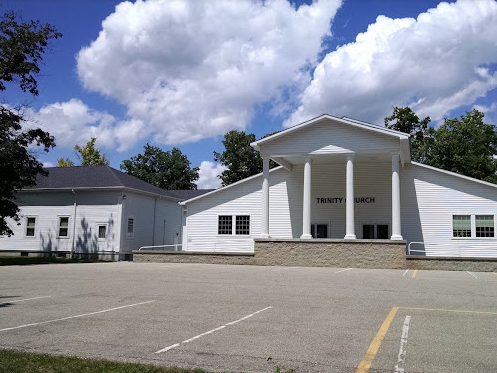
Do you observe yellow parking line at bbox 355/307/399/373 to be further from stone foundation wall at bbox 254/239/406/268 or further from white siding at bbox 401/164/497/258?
white siding at bbox 401/164/497/258

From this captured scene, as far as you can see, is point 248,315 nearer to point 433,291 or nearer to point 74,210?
point 433,291

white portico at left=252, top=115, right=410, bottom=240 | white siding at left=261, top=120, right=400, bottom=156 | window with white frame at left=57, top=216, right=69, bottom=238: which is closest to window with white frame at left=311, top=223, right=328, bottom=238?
white portico at left=252, top=115, right=410, bottom=240

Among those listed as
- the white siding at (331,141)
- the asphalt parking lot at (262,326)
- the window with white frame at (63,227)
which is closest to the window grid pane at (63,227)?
the window with white frame at (63,227)

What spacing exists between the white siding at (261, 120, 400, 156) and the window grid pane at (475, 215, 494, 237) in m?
6.70

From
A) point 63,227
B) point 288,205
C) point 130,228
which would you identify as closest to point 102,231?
point 130,228

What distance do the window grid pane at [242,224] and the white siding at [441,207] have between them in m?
9.37

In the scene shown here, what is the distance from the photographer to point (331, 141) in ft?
87.1

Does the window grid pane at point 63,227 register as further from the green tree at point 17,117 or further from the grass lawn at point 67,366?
the grass lawn at point 67,366

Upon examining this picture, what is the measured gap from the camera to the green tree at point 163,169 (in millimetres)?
67438

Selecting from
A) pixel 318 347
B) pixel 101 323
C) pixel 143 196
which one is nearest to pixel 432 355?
pixel 318 347

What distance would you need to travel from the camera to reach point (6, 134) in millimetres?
26688

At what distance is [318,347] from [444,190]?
78.1 feet

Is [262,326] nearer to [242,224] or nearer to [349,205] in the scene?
[349,205]

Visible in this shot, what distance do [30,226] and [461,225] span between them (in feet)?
92.9
